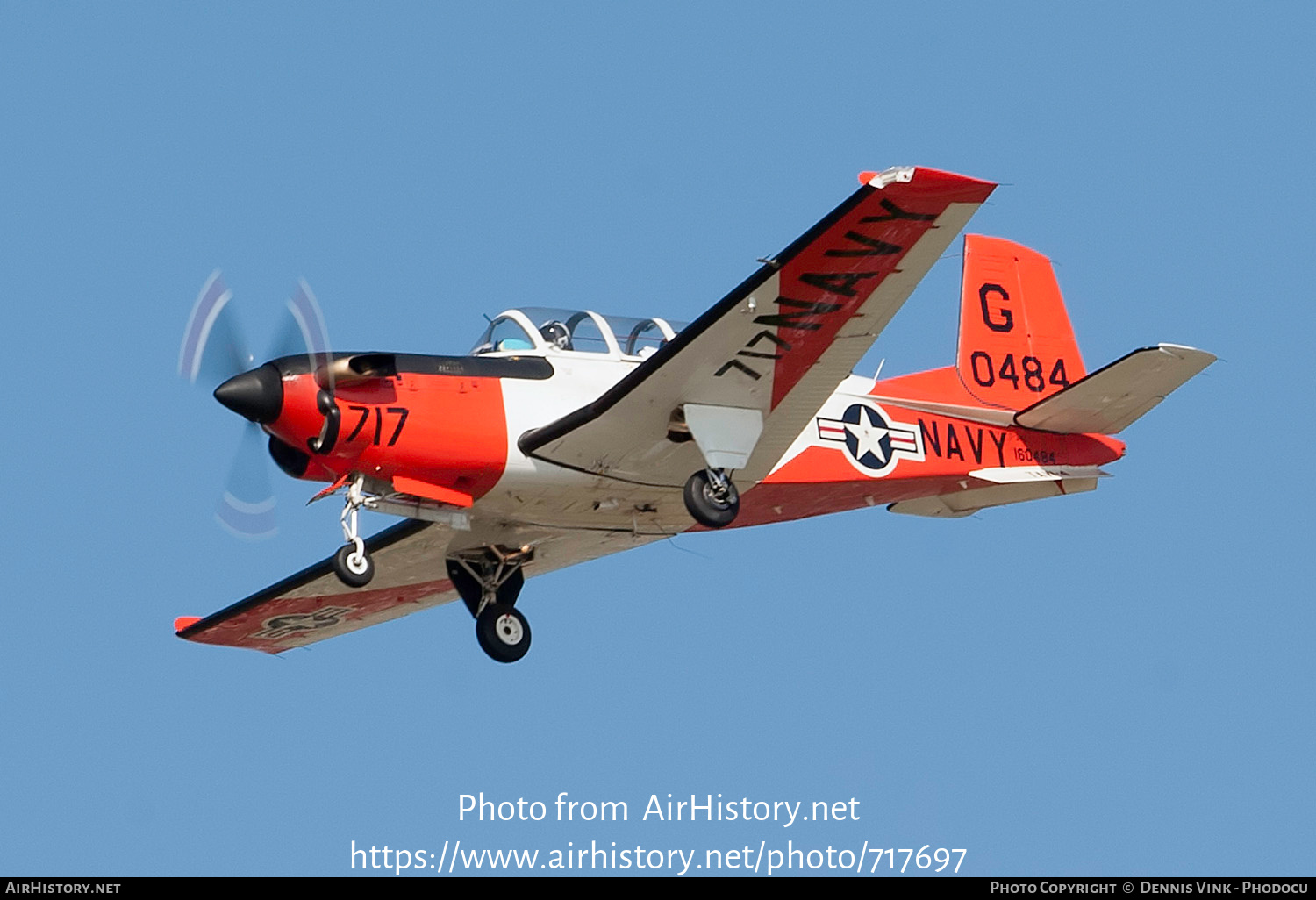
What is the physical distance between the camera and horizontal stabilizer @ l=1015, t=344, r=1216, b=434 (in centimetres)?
2216

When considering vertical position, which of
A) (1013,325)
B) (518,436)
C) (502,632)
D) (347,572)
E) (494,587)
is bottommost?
(347,572)

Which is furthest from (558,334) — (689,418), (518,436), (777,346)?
(777,346)

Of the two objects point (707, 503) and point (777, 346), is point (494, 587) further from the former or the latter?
point (777, 346)

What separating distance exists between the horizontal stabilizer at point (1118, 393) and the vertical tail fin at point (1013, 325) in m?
0.66

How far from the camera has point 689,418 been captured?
20.5m

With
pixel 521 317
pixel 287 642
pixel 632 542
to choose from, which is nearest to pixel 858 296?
pixel 521 317

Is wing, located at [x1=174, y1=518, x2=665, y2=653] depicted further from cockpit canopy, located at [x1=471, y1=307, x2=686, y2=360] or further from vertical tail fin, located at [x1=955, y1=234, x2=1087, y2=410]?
vertical tail fin, located at [x1=955, y1=234, x2=1087, y2=410]

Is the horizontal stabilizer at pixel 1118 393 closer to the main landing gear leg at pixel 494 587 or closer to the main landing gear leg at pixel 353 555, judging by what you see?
the main landing gear leg at pixel 494 587

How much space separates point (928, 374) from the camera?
939 inches

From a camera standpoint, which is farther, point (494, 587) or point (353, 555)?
point (494, 587)

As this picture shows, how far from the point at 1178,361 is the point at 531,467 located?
7196 mm

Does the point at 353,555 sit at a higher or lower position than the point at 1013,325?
lower

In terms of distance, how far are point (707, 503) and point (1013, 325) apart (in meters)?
6.31

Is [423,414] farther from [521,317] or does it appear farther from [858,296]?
[858,296]
